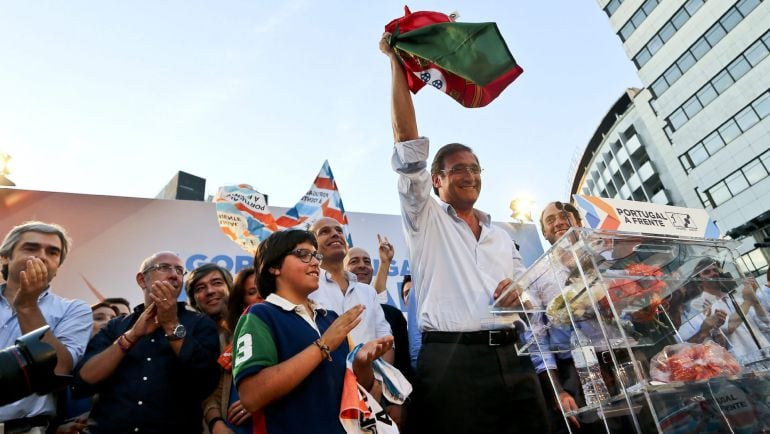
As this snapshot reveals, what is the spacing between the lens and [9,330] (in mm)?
2650

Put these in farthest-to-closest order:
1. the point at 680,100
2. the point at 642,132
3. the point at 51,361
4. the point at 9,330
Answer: the point at 642,132, the point at 680,100, the point at 9,330, the point at 51,361

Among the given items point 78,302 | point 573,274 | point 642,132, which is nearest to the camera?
point 573,274

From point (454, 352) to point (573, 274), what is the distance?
705mm

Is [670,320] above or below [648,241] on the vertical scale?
below

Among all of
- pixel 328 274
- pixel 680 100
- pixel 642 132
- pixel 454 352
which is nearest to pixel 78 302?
pixel 328 274

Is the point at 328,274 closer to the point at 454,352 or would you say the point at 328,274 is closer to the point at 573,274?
the point at 454,352

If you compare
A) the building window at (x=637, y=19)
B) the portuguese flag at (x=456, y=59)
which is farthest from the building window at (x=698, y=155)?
the portuguese flag at (x=456, y=59)

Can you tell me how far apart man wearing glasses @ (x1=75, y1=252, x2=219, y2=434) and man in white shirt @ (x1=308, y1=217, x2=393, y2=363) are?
2.48 ft

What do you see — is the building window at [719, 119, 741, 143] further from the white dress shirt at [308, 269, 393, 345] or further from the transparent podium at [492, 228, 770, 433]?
the transparent podium at [492, 228, 770, 433]

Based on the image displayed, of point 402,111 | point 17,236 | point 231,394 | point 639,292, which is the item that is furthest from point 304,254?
point 17,236

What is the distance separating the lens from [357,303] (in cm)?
328

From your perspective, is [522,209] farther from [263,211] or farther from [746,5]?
[746,5]

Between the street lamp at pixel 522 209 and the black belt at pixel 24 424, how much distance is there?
6562 millimetres

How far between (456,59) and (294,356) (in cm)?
190
